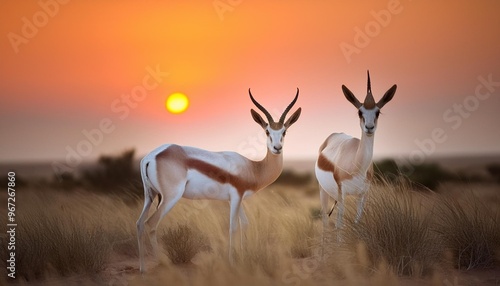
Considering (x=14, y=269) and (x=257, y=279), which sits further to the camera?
(x=14, y=269)

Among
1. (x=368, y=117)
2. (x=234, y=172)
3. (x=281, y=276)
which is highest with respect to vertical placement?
(x=368, y=117)

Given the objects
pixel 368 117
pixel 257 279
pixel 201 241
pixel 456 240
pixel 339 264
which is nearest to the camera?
pixel 257 279

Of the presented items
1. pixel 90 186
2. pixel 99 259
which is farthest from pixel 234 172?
pixel 90 186

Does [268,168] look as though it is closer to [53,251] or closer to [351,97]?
[351,97]

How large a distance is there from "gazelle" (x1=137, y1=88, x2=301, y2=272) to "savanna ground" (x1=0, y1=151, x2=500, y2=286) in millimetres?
611

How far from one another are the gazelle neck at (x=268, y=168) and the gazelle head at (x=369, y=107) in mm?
1381

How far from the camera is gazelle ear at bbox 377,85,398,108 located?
9.55m

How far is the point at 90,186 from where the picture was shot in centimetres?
2141

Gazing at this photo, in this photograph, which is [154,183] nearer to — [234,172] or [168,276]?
[234,172]

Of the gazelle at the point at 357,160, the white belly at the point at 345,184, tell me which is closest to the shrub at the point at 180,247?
the gazelle at the point at 357,160

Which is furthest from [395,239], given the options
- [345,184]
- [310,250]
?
[310,250]

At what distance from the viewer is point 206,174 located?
915 cm

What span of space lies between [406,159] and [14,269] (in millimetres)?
6039

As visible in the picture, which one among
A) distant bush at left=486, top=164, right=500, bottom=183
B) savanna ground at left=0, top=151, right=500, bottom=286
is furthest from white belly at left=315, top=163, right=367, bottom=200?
distant bush at left=486, top=164, right=500, bottom=183
